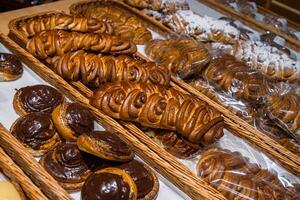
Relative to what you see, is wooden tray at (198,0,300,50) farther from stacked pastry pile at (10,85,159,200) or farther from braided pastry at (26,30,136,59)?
stacked pastry pile at (10,85,159,200)

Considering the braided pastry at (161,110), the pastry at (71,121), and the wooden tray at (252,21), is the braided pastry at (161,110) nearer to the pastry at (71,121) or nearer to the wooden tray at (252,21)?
the pastry at (71,121)

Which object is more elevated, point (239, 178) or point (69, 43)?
point (69, 43)

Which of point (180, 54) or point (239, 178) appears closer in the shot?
point (239, 178)

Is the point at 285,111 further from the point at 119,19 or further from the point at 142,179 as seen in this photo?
the point at 119,19

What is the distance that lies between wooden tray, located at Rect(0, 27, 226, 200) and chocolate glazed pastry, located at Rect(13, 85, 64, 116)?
0.09 metres

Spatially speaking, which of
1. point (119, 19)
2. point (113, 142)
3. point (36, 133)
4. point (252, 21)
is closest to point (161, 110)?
point (113, 142)

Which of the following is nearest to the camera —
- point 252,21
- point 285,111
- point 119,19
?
point 285,111

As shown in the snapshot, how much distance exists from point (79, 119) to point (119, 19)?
46.9 inches

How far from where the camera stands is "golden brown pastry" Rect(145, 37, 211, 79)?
7.02 ft

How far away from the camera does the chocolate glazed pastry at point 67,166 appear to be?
58.0 inches

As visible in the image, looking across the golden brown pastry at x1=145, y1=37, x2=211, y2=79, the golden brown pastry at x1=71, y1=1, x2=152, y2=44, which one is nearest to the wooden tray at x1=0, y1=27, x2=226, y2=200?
the golden brown pastry at x1=145, y1=37, x2=211, y2=79

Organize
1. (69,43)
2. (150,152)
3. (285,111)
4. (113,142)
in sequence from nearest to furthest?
(113,142) < (150,152) < (285,111) < (69,43)

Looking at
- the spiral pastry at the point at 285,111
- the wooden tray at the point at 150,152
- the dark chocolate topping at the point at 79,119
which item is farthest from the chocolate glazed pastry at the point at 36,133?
the spiral pastry at the point at 285,111

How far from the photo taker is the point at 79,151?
5.04ft
